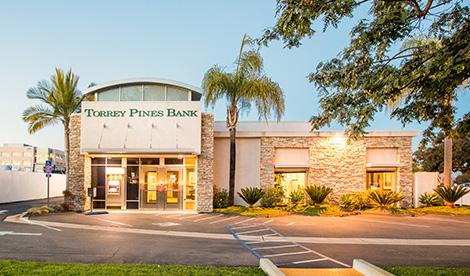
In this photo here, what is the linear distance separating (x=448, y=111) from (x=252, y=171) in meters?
14.9

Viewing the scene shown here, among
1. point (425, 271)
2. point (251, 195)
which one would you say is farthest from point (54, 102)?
point (425, 271)

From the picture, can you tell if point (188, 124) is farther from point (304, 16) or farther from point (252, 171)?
point (304, 16)

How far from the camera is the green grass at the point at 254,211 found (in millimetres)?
19220

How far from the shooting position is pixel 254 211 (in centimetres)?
1978

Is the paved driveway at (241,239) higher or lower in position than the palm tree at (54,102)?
lower

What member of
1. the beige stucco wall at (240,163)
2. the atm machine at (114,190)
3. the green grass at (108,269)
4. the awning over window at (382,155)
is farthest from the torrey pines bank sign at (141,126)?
the green grass at (108,269)

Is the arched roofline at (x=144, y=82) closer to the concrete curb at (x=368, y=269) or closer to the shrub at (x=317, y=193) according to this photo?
the shrub at (x=317, y=193)

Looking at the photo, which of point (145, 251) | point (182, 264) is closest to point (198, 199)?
point (145, 251)

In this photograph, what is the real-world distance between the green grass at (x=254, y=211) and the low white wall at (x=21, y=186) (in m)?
16.4

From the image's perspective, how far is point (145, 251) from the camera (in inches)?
406

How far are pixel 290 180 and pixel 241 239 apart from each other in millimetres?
11344

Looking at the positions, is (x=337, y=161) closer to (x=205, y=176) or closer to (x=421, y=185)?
(x=421, y=185)

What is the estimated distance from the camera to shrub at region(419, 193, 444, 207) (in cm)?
2216

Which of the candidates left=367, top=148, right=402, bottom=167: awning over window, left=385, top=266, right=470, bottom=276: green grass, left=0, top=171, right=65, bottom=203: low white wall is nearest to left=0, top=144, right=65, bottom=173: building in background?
left=0, top=171, right=65, bottom=203: low white wall
